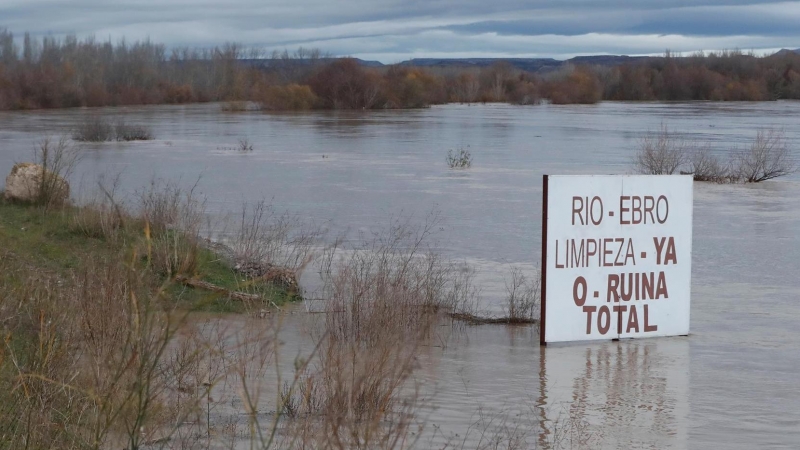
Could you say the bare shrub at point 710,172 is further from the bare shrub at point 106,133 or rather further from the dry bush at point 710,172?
the bare shrub at point 106,133

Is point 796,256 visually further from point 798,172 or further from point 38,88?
point 38,88

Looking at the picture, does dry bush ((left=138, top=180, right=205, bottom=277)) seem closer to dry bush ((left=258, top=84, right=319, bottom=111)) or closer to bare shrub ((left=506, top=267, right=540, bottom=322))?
bare shrub ((left=506, top=267, right=540, bottom=322))

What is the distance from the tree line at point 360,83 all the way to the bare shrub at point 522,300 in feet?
192

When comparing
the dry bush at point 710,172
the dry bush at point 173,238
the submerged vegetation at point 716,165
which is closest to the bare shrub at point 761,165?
the submerged vegetation at point 716,165

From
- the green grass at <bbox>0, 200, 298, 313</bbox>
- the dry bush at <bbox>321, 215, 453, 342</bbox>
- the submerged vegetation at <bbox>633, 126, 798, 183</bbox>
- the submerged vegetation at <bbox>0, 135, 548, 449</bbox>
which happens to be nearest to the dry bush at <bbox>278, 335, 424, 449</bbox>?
the submerged vegetation at <bbox>0, 135, 548, 449</bbox>

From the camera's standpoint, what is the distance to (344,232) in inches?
633

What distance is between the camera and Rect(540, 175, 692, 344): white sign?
29.3ft

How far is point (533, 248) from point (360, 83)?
57.4 m

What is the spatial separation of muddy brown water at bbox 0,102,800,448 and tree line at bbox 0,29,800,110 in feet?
90.4

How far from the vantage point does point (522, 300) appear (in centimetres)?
→ 1068

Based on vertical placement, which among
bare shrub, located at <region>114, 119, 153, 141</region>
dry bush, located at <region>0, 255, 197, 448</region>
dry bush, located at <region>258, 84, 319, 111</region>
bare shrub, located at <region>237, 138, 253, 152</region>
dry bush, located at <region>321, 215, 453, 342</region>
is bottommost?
dry bush, located at <region>321, 215, 453, 342</region>

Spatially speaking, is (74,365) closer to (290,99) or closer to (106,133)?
(106,133)

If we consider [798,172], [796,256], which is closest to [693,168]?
[798,172]

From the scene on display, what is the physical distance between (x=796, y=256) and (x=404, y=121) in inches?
1559
